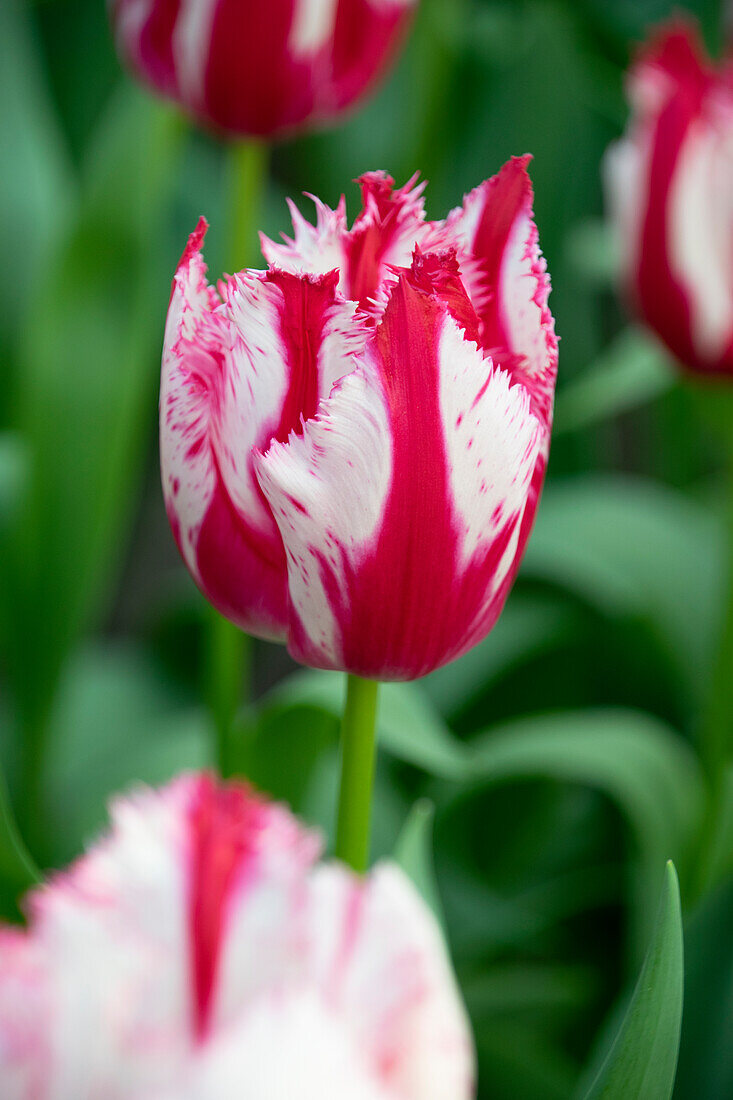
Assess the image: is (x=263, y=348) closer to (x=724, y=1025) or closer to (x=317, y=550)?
(x=317, y=550)

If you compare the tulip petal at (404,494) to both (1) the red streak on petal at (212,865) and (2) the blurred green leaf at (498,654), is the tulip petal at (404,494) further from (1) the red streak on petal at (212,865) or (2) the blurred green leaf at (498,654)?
(2) the blurred green leaf at (498,654)

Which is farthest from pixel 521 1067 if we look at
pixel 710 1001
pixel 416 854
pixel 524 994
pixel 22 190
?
pixel 22 190

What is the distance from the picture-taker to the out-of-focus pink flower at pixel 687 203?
20.0 inches

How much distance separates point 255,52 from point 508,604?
41 cm

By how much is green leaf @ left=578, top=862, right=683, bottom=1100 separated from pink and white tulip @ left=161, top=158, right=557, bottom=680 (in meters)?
0.07

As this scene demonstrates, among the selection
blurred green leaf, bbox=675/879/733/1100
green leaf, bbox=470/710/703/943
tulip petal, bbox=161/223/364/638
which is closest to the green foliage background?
green leaf, bbox=470/710/703/943

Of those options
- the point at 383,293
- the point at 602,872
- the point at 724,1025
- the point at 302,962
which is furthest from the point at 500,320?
the point at 602,872

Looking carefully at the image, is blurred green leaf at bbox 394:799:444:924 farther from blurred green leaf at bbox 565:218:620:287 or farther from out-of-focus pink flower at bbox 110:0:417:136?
blurred green leaf at bbox 565:218:620:287

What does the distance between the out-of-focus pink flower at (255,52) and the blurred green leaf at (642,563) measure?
1.00 feet

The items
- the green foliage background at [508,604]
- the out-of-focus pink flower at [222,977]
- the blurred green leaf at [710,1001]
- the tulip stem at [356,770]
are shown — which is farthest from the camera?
the green foliage background at [508,604]

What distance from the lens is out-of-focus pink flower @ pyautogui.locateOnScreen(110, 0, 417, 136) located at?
487 mm

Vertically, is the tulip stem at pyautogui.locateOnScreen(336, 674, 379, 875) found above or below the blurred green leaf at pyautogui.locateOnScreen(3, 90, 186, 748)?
above

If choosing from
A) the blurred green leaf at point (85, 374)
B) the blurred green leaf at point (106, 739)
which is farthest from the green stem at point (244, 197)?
the blurred green leaf at point (106, 739)

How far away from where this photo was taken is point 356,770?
0.27 meters
